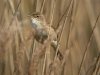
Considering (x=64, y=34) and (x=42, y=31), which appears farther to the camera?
(x=64, y=34)

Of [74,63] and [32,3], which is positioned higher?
[32,3]

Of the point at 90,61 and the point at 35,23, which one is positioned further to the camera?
the point at 90,61

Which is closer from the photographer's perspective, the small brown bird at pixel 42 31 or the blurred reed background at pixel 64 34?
the small brown bird at pixel 42 31

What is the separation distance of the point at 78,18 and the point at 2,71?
48cm

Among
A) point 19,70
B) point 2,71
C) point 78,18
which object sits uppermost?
point 78,18

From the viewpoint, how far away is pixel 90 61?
128 centimetres

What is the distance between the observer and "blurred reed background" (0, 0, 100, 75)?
112 cm

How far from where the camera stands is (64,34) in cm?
128

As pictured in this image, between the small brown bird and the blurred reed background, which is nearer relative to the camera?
the small brown bird

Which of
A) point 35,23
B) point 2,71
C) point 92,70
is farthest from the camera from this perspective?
point 2,71

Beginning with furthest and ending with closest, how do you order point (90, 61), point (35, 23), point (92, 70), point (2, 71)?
point (2, 71)
point (90, 61)
point (92, 70)
point (35, 23)

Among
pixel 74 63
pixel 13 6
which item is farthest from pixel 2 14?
pixel 74 63

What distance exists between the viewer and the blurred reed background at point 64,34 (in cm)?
112

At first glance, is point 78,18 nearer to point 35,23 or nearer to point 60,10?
point 60,10
